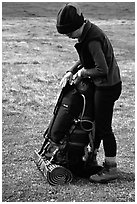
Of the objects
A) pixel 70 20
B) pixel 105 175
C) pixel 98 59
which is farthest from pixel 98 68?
pixel 105 175

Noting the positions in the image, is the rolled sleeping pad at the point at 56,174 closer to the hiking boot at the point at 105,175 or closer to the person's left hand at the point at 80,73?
the hiking boot at the point at 105,175

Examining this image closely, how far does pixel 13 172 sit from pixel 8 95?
3488 millimetres

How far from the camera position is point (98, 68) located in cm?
425

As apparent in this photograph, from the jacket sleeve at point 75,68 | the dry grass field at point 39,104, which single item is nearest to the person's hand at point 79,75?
the jacket sleeve at point 75,68

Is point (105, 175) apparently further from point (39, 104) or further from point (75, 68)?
point (39, 104)

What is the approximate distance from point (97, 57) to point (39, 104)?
3.59 meters

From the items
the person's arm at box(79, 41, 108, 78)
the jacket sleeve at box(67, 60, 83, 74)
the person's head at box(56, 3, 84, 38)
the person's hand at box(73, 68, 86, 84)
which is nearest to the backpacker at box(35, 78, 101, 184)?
the person's hand at box(73, 68, 86, 84)

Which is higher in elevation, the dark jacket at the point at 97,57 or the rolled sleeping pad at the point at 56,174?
the dark jacket at the point at 97,57

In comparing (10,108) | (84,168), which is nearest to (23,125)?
(10,108)

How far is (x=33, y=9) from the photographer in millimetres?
20234

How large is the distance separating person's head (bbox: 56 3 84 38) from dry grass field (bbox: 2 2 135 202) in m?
1.47

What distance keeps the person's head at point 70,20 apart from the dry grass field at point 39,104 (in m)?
1.47

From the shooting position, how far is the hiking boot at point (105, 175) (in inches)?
182

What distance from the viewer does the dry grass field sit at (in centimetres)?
448
